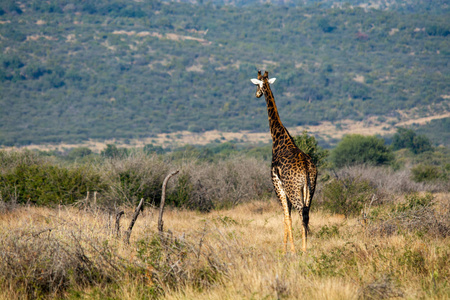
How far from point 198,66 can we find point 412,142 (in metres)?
75.3

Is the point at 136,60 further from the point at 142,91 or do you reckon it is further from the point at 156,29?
the point at 156,29

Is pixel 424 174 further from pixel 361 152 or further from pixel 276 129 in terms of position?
pixel 276 129

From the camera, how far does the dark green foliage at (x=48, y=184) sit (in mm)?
13492

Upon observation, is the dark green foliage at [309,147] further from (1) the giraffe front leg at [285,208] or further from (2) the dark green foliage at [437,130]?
(2) the dark green foliage at [437,130]

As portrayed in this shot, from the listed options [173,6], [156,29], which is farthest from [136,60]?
[173,6]

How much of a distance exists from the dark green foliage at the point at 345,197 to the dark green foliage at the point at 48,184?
624cm

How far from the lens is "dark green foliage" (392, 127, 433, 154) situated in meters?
51.8

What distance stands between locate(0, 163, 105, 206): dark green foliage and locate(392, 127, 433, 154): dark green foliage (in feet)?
144

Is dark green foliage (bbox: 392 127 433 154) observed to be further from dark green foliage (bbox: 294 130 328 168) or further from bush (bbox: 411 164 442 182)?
dark green foliage (bbox: 294 130 328 168)

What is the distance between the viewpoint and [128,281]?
5.96 metres

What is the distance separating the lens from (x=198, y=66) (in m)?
121

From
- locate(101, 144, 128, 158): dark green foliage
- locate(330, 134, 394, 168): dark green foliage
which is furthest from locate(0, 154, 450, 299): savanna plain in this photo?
Answer: locate(330, 134, 394, 168): dark green foliage

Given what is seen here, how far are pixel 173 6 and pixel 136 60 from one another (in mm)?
45786

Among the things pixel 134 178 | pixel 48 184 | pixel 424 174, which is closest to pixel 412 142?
pixel 424 174
